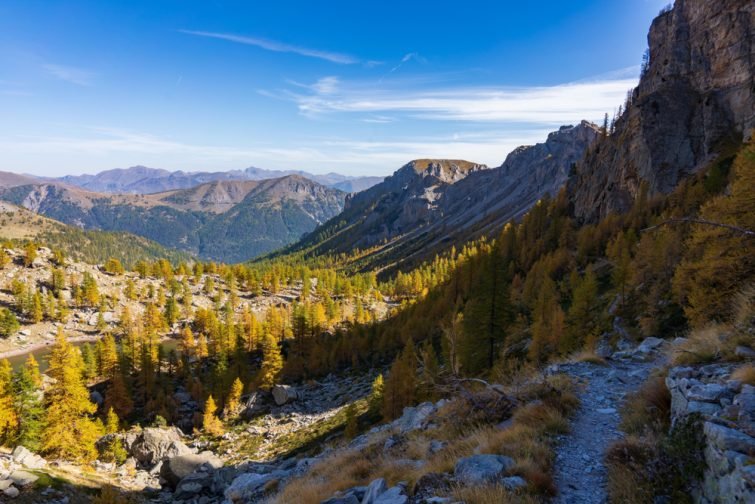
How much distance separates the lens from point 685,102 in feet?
266

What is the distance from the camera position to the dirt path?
777 centimetres

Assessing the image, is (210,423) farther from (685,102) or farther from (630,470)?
(685,102)

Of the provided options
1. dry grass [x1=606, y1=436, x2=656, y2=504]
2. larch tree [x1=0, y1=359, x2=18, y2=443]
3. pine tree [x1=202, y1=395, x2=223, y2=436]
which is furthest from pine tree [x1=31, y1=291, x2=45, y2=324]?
dry grass [x1=606, y1=436, x2=656, y2=504]

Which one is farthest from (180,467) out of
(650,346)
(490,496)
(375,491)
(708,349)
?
(708,349)

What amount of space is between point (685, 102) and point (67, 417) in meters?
118

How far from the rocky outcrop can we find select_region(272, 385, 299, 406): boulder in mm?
62556

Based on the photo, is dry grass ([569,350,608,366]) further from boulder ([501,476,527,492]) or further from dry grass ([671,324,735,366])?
boulder ([501,476,527,492])

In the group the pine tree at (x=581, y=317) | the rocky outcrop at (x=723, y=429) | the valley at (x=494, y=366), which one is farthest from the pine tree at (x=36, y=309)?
the rocky outcrop at (x=723, y=429)

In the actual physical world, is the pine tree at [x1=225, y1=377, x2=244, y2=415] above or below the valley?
below

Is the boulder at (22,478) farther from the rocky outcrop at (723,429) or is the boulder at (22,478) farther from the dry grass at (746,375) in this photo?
the dry grass at (746,375)

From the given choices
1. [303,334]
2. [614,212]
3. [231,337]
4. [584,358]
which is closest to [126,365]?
[231,337]

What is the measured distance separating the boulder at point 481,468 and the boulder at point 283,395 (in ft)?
198

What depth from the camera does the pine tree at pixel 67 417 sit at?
3891 cm

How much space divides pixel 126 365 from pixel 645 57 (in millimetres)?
143239
